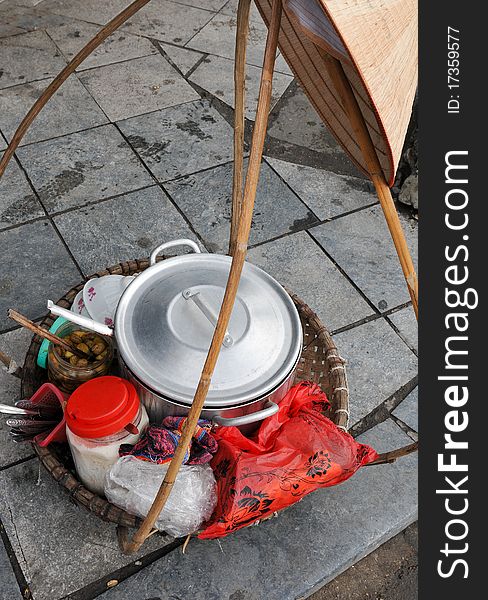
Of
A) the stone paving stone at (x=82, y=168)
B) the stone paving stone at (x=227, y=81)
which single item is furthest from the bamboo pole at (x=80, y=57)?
the stone paving stone at (x=227, y=81)

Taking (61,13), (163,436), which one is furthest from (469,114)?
(61,13)

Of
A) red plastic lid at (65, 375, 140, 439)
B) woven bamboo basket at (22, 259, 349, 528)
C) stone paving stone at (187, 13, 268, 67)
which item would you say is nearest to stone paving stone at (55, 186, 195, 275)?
woven bamboo basket at (22, 259, 349, 528)

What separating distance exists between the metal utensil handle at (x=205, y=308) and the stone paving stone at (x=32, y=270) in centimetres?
116

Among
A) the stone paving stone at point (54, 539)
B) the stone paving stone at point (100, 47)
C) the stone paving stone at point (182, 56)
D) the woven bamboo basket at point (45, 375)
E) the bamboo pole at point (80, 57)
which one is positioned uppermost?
the bamboo pole at point (80, 57)

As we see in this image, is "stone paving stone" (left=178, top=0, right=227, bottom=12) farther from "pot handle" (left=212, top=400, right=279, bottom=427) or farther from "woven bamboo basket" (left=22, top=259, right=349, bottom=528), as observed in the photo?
"pot handle" (left=212, top=400, right=279, bottom=427)

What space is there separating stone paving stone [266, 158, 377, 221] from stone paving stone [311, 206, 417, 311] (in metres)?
0.09

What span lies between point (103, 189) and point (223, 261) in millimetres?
1532

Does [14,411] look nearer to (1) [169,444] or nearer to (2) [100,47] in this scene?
(1) [169,444]

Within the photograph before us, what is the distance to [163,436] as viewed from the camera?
1.72 metres

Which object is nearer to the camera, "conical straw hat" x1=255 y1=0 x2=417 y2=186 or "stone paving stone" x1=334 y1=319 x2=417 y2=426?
"conical straw hat" x1=255 y1=0 x2=417 y2=186

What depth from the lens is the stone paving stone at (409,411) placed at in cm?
257

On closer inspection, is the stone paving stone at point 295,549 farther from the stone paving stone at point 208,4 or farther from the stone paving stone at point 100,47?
the stone paving stone at point 208,4

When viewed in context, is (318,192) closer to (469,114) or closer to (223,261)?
(223,261)

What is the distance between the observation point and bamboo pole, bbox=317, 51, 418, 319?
133 cm
